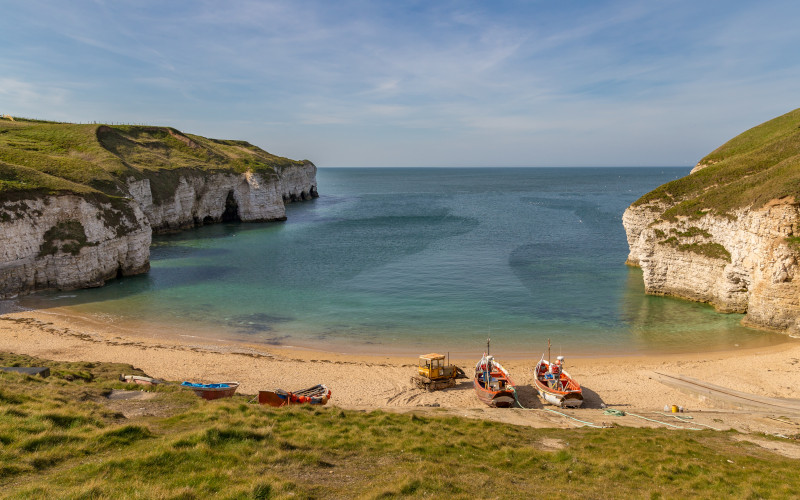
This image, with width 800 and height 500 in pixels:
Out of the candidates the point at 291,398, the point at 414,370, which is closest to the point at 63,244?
the point at 291,398

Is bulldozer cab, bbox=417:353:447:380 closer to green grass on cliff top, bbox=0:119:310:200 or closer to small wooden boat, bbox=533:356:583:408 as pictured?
small wooden boat, bbox=533:356:583:408

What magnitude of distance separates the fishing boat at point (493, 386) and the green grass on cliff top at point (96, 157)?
4150 centimetres

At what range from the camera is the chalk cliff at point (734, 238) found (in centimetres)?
3125

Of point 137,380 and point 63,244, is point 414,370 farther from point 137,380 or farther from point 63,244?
point 63,244

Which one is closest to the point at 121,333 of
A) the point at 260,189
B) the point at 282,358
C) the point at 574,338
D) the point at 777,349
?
the point at 282,358

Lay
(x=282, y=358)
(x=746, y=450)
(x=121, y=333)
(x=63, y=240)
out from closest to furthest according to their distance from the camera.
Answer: (x=746, y=450), (x=282, y=358), (x=121, y=333), (x=63, y=240)

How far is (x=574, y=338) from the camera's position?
3198 centimetres

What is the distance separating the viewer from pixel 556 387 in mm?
23156

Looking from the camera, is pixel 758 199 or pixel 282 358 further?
pixel 758 199

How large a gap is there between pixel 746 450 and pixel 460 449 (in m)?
9.72

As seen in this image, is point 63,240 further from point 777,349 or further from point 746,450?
point 777,349

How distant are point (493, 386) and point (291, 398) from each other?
9.79 meters

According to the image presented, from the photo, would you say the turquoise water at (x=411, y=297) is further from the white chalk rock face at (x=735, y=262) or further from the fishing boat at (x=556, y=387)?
the fishing boat at (x=556, y=387)

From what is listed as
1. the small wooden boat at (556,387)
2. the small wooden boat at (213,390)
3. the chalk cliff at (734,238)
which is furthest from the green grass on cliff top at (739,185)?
the small wooden boat at (213,390)
